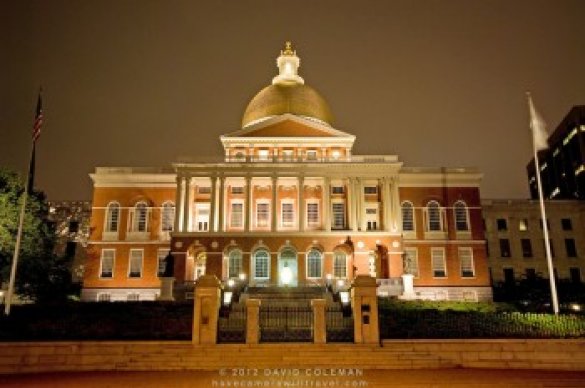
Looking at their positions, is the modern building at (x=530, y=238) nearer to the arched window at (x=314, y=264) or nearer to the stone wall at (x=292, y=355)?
the arched window at (x=314, y=264)

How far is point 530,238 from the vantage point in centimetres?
6069

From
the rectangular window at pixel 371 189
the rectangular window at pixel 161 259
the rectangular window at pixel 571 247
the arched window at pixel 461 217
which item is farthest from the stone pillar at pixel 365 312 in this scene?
the rectangular window at pixel 571 247

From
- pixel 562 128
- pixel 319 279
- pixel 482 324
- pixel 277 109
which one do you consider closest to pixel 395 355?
pixel 482 324

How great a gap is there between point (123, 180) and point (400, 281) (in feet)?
89.0

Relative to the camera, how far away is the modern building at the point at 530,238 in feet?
197

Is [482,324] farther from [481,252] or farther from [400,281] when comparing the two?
[481,252]

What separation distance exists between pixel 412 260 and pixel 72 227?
35378 millimetres

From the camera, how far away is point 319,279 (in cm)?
4581

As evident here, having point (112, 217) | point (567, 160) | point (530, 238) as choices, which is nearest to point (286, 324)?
point (112, 217)

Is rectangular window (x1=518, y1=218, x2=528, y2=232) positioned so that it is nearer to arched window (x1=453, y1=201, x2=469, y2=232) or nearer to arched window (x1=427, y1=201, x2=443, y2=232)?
arched window (x1=453, y1=201, x2=469, y2=232)

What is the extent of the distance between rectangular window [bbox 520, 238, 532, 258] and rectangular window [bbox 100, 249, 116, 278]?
42.7 meters

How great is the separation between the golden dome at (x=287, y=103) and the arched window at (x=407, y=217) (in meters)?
12.2

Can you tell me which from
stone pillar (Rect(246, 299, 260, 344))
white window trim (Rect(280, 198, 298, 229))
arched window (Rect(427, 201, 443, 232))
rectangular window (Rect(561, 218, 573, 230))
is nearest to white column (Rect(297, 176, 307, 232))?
white window trim (Rect(280, 198, 298, 229))

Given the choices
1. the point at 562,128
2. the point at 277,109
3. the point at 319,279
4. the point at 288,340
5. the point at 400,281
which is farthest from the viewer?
the point at 562,128
